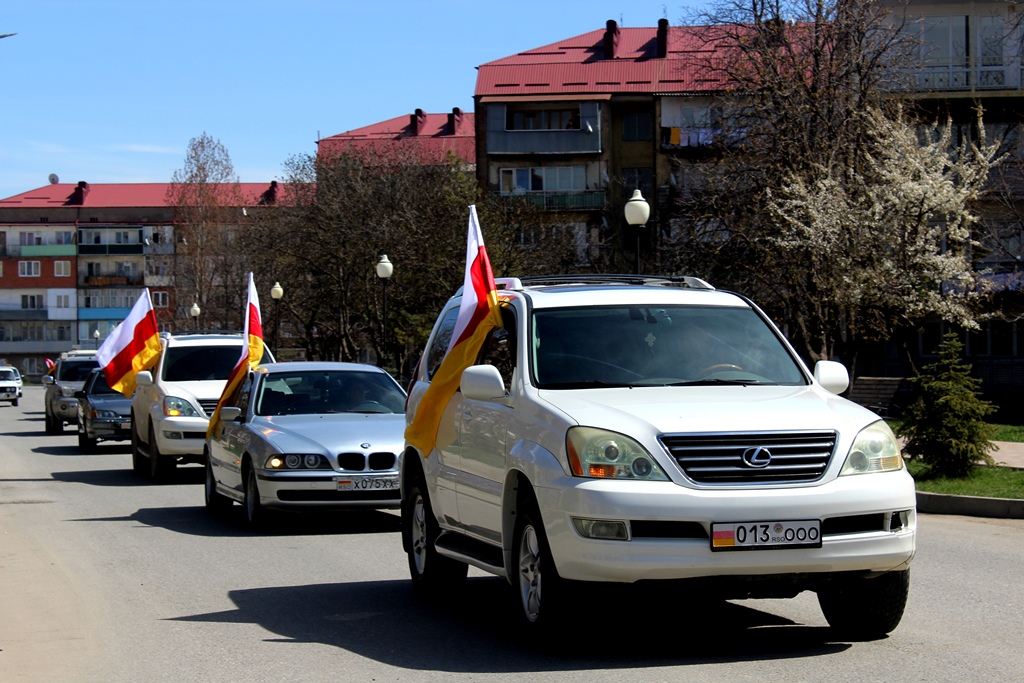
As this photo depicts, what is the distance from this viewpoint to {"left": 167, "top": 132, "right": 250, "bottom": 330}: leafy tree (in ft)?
260

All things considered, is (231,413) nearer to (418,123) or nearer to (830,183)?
(830,183)

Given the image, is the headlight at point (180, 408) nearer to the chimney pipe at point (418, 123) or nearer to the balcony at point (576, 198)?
the balcony at point (576, 198)

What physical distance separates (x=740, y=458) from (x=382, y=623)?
2.77 meters

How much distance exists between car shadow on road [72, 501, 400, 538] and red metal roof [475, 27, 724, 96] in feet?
178

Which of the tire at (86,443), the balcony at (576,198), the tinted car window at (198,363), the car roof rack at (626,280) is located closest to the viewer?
the car roof rack at (626,280)

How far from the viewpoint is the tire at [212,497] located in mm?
14888

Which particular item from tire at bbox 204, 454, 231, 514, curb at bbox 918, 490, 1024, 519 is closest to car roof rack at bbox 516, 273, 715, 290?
curb at bbox 918, 490, 1024, 519

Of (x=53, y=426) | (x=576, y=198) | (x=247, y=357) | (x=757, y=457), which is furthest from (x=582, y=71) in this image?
(x=757, y=457)

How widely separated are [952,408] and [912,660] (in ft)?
32.9

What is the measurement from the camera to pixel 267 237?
59.4 metres

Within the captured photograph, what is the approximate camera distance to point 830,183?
30906 millimetres

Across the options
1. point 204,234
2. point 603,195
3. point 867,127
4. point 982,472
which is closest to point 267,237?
point 603,195

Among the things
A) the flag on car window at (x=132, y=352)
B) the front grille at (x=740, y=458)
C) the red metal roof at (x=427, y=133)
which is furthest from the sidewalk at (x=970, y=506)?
the red metal roof at (x=427, y=133)

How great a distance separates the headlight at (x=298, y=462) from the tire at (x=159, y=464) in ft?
22.1
